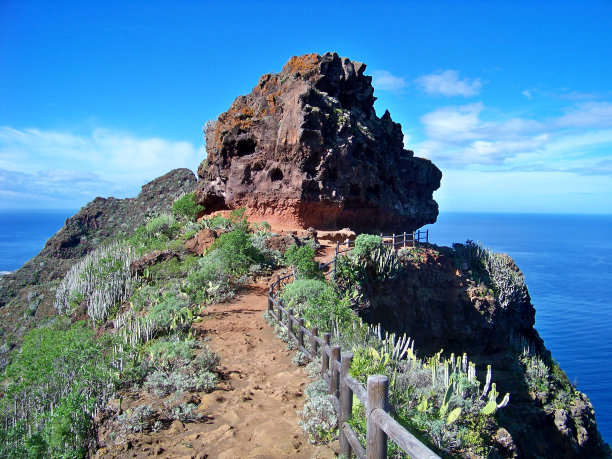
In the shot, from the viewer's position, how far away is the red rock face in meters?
19.4

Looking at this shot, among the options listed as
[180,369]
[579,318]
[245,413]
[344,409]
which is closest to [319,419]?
[344,409]

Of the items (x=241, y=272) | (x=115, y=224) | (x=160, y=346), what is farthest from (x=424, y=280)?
(x=115, y=224)

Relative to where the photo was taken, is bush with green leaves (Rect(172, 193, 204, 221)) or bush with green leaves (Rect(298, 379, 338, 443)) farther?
bush with green leaves (Rect(172, 193, 204, 221))

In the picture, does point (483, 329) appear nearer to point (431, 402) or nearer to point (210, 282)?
point (210, 282)

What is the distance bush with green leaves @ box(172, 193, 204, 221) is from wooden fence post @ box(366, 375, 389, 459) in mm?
20000

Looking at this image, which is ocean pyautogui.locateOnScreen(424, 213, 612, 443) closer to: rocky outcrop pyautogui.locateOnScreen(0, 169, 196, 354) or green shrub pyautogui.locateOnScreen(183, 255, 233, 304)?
green shrub pyautogui.locateOnScreen(183, 255, 233, 304)

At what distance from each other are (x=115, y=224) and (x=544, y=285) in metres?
47.9

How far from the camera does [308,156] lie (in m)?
19.2

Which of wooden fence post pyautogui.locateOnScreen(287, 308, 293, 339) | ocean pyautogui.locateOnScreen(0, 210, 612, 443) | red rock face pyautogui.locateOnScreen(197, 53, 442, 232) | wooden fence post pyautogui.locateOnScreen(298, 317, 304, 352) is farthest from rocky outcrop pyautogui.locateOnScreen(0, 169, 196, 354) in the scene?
ocean pyautogui.locateOnScreen(0, 210, 612, 443)

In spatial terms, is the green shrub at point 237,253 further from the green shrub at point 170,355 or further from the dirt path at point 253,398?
the green shrub at point 170,355

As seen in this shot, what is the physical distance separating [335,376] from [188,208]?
62.5 feet

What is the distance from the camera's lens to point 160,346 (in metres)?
7.77

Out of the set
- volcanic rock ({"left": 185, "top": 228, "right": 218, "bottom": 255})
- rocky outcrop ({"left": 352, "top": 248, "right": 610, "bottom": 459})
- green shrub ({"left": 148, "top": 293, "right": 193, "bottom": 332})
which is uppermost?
volcanic rock ({"left": 185, "top": 228, "right": 218, "bottom": 255})

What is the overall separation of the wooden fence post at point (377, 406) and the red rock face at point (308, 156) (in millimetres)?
15740
